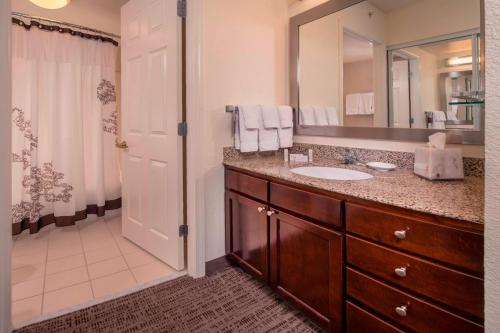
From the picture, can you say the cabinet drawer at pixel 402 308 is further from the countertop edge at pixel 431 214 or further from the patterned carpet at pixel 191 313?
the patterned carpet at pixel 191 313

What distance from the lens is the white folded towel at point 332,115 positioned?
1.95m

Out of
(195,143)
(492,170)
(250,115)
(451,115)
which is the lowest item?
(492,170)

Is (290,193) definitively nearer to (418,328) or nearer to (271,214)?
(271,214)

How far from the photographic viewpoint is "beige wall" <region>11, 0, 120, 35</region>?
2650mm

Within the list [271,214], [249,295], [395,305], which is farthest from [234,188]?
[395,305]

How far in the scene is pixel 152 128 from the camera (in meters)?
2.12

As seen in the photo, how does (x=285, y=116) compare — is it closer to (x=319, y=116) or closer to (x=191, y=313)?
(x=319, y=116)

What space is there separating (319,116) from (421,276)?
1357 mm

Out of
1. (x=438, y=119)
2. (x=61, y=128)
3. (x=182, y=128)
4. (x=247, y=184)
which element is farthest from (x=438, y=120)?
(x=61, y=128)

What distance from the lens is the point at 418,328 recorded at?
0.96 metres

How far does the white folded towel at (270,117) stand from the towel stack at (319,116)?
228 mm

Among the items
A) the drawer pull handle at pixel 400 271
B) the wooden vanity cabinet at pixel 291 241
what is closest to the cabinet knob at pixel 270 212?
the wooden vanity cabinet at pixel 291 241

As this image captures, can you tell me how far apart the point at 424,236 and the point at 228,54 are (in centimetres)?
163

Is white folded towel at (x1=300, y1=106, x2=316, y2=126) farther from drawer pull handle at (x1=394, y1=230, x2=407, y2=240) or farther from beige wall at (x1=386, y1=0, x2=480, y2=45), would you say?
drawer pull handle at (x1=394, y1=230, x2=407, y2=240)
